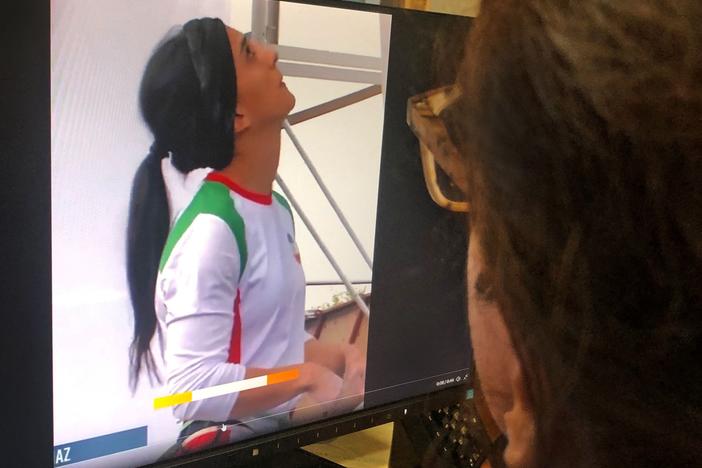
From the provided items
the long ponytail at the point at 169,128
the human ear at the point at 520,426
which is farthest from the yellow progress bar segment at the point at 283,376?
the human ear at the point at 520,426

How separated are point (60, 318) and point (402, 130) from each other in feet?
1.12

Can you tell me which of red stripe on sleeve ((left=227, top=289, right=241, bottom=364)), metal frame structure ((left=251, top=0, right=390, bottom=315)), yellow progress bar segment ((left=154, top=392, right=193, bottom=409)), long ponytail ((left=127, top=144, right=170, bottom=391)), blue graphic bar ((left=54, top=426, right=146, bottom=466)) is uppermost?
metal frame structure ((left=251, top=0, right=390, bottom=315))

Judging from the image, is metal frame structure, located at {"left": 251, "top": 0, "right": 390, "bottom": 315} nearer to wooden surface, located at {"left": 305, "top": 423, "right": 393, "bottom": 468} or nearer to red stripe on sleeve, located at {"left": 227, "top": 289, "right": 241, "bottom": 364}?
red stripe on sleeve, located at {"left": 227, "top": 289, "right": 241, "bottom": 364}

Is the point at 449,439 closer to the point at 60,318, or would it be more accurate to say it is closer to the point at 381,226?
the point at 381,226

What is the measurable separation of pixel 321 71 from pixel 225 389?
27 centimetres

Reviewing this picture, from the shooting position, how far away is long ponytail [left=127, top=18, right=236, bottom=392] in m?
0.53

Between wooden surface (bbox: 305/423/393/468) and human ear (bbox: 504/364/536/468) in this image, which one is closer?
human ear (bbox: 504/364/536/468)

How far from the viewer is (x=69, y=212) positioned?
0.50 metres

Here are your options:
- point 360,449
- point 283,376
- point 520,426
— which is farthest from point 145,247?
point 360,449

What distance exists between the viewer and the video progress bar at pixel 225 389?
58 centimetres

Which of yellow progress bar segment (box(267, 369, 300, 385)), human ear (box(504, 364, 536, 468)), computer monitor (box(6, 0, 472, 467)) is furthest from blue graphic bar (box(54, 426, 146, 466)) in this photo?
human ear (box(504, 364, 536, 468))

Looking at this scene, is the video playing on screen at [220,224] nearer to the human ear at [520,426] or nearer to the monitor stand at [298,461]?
the monitor stand at [298,461]

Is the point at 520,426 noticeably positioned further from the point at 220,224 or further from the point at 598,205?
the point at 220,224

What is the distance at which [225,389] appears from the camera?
0.61 m
